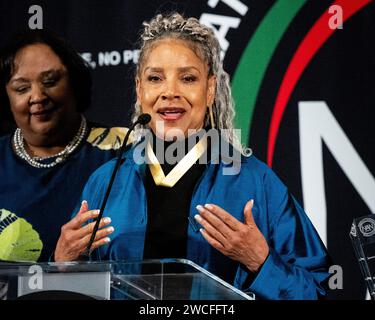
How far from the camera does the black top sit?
4246 mm

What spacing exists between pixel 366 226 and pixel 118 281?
5.09 ft

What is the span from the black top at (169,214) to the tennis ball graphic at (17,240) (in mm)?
545

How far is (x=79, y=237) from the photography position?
14.0 feet

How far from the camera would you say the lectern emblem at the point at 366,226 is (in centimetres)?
416

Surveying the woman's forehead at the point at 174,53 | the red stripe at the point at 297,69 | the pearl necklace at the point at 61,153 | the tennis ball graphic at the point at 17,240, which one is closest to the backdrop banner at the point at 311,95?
the red stripe at the point at 297,69

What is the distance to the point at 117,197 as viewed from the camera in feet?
14.3

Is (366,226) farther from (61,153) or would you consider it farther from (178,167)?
(61,153)

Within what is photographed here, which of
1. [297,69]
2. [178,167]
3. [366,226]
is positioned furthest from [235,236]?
[297,69]

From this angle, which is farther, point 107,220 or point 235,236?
point 107,220

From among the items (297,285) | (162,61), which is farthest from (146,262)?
(162,61)

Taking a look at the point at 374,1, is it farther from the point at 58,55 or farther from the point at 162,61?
the point at 58,55

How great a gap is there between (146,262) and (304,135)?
151cm

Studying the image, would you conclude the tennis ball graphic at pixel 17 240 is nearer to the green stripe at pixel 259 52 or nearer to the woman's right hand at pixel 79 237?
the woman's right hand at pixel 79 237
